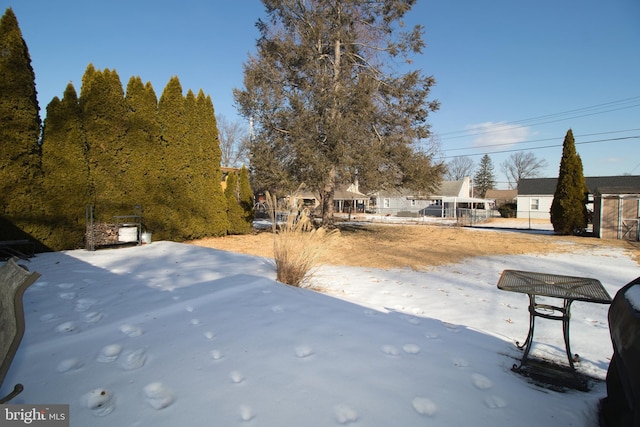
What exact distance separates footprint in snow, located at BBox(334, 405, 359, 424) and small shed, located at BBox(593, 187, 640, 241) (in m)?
15.6

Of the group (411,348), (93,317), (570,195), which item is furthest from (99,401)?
(570,195)

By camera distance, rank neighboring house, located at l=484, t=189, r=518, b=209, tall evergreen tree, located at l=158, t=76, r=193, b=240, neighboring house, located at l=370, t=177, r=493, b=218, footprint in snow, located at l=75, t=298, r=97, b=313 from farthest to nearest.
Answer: neighboring house, located at l=484, t=189, r=518, b=209
neighboring house, located at l=370, t=177, r=493, b=218
tall evergreen tree, located at l=158, t=76, r=193, b=240
footprint in snow, located at l=75, t=298, r=97, b=313

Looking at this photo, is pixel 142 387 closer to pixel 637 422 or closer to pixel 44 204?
Result: pixel 637 422

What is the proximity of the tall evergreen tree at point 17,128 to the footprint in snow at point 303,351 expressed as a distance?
7.01 meters

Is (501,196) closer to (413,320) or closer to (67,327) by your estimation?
(413,320)

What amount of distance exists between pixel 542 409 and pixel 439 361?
61 cm

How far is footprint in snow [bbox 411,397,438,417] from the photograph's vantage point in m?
1.66

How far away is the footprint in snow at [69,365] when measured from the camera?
6.24ft

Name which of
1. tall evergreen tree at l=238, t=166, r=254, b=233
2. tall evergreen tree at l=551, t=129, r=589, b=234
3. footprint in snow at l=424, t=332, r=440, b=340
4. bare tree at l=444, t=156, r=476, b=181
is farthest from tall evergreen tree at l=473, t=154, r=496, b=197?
footprint in snow at l=424, t=332, r=440, b=340

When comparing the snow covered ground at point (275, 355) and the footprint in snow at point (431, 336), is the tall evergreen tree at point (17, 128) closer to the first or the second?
the snow covered ground at point (275, 355)

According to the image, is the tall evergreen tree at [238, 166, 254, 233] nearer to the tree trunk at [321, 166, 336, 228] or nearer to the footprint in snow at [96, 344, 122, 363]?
the tree trunk at [321, 166, 336, 228]

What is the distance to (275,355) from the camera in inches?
85.0

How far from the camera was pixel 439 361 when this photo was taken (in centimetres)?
223

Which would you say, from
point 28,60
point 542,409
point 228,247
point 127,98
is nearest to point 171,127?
point 127,98
